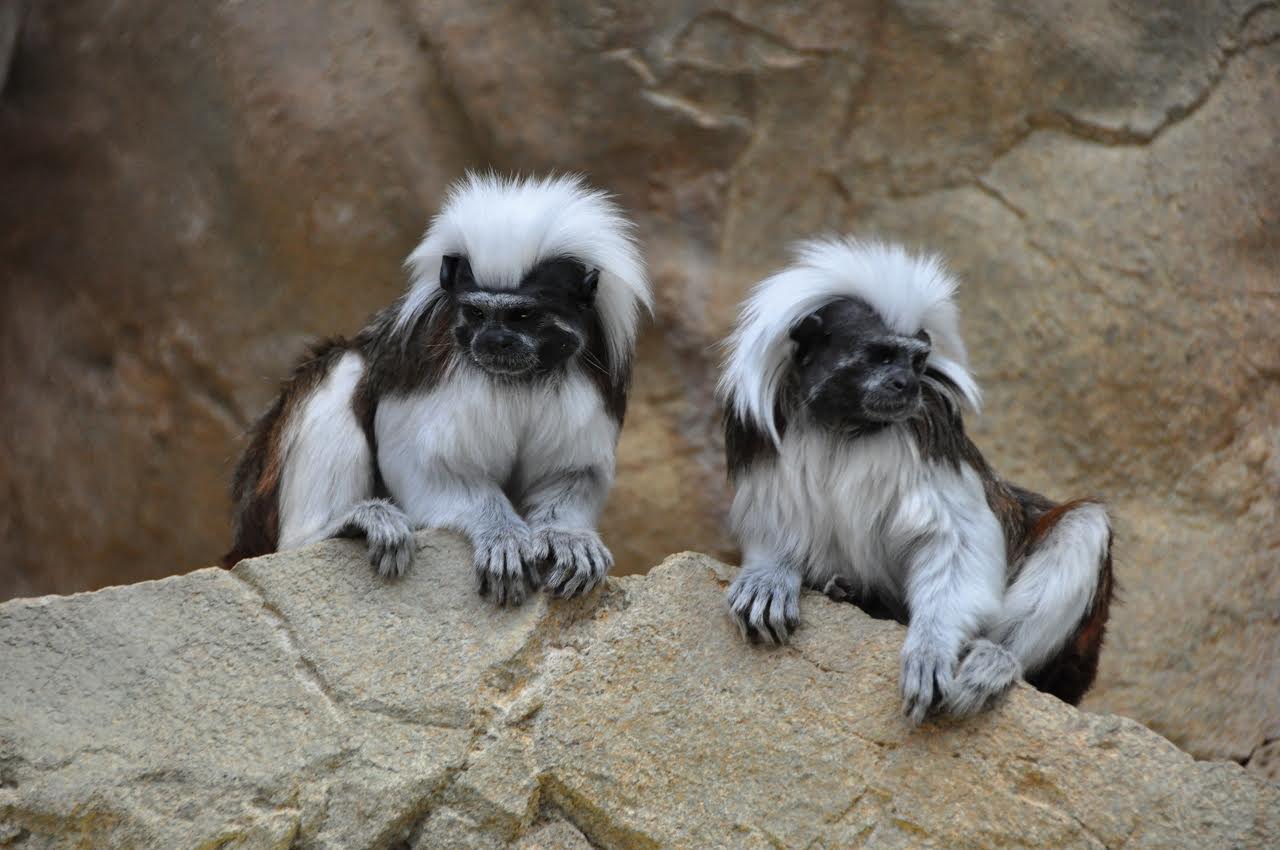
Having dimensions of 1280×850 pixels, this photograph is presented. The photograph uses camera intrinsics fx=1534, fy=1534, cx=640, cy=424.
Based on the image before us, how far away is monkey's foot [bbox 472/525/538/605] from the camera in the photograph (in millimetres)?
4195

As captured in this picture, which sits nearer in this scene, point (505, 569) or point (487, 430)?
point (505, 569)

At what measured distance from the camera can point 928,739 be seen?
12.9ft

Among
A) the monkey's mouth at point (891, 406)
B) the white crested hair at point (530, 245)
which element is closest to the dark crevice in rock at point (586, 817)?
the monkey's mouth at point (891, 406)

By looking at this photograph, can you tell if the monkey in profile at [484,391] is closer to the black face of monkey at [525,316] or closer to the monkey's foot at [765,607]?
the black face of monkey at [525,316]

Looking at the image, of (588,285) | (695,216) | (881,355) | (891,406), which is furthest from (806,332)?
(695,216)

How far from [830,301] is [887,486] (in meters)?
0.63

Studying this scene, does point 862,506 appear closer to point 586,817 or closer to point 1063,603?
point 1063,603

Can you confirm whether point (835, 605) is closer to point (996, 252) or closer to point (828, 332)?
point (828, 332)

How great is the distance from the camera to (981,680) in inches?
157

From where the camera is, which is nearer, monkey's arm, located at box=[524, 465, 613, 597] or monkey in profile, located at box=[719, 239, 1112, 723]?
Answer: monkey's arm, located at box=[524, 465, 613, 597]

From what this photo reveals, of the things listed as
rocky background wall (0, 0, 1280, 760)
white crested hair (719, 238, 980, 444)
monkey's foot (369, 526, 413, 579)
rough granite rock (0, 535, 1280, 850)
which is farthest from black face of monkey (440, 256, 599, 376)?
rocky background wall (0, 0, 1280, 760)

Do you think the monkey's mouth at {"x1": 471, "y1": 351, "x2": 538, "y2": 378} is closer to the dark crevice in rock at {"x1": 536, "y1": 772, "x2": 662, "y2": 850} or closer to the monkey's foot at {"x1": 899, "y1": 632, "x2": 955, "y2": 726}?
the dark crevice in rock at {"x1": 536, "y1": 772, "x2": 662, "y2": 850}

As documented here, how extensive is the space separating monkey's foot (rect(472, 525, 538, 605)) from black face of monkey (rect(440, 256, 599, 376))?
0.59 meters

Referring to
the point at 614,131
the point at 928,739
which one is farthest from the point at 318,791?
the point at 614,131
